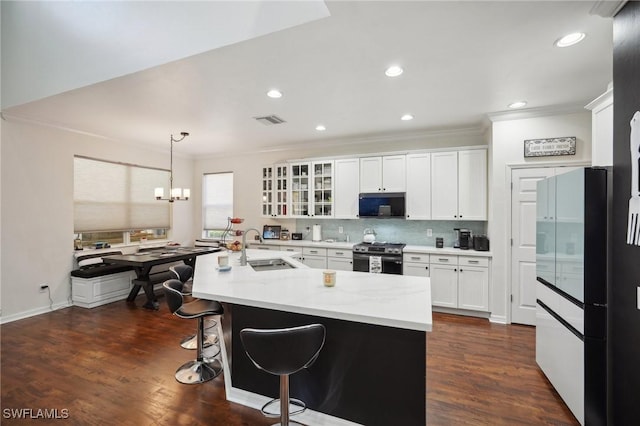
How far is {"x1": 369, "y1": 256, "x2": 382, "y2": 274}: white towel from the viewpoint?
4348 millimetres

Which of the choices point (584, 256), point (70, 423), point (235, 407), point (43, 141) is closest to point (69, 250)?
point (43, 141)

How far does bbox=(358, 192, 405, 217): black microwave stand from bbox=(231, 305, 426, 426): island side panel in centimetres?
297

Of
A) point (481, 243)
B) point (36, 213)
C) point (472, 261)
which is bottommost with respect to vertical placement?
point (472, 261)

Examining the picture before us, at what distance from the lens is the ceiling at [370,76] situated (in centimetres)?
198

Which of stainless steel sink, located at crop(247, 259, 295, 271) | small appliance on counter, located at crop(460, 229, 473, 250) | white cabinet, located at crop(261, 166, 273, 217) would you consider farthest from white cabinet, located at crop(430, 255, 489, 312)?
white cabinet, located at crop(261, 166, 273, 217)

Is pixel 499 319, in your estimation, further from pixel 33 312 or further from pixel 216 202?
pixel 33 312

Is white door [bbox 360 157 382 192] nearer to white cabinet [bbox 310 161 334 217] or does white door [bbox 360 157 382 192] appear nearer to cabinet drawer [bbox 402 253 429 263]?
white cabinet [bbox 310 161 334 217]

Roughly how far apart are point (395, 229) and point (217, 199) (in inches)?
161

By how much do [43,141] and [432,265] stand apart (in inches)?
234

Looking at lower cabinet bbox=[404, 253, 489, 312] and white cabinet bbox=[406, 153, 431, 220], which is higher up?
white cabinet bbox=[406, 153, 431, 220]

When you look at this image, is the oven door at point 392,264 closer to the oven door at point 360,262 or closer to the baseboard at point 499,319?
the oven door at point 360,262

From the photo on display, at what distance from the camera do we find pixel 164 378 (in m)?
2.57

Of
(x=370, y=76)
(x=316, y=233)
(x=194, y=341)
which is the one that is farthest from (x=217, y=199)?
(x=370, y=76)

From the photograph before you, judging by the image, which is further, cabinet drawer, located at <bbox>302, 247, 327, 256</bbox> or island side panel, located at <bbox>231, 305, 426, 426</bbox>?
cabinet drawer, located at <bbox>302, 247, 327, 256</bbox>
